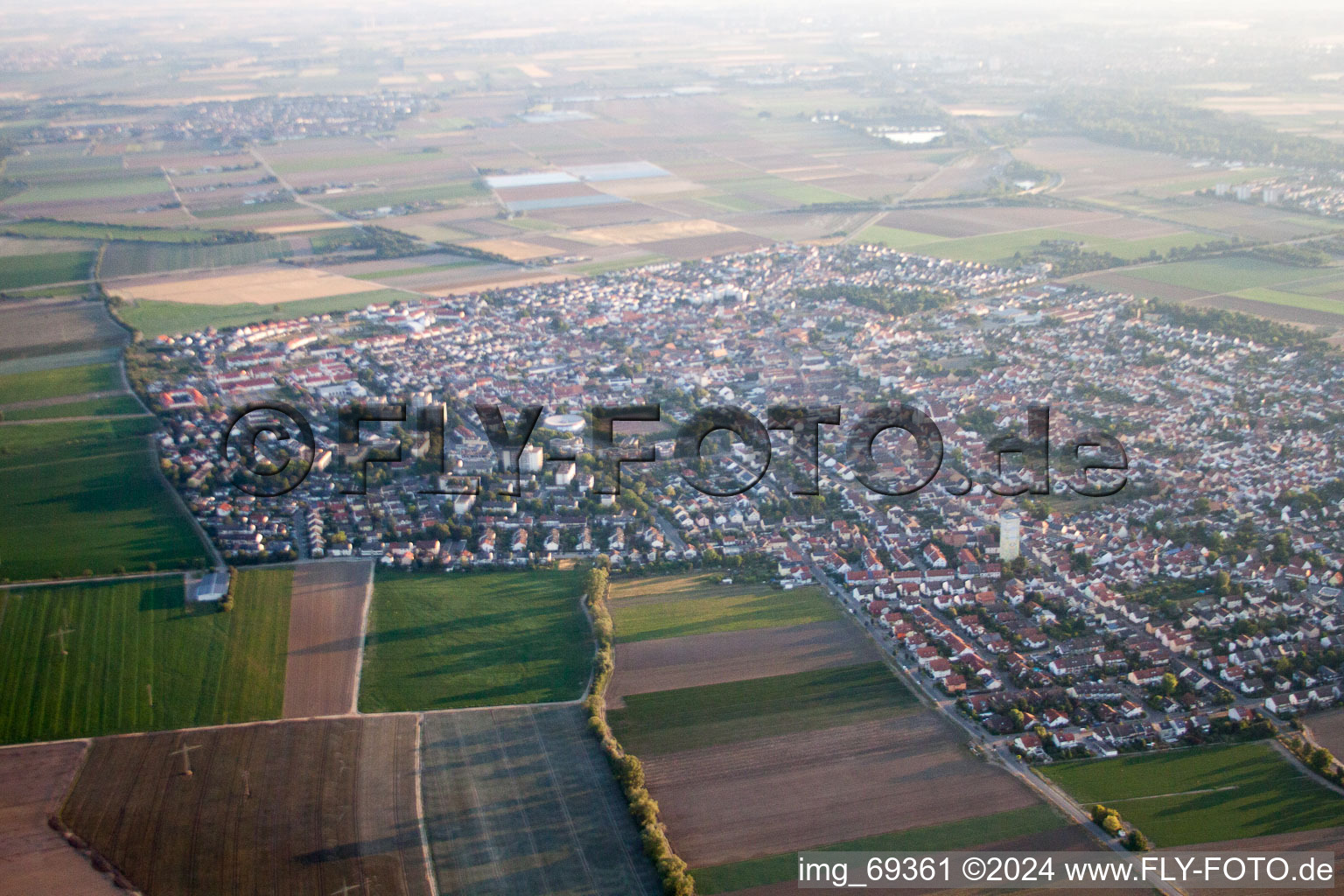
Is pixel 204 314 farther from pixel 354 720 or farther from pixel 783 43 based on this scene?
pixel 783 43

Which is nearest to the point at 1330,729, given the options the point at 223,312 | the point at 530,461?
the point at 530,461

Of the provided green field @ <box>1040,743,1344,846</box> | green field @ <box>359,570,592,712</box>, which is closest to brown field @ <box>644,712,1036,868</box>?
green field @ <box>1040,743,1344,846</box>

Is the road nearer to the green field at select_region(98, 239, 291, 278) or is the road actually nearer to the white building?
the white building

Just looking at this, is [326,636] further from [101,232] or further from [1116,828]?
[101,232]

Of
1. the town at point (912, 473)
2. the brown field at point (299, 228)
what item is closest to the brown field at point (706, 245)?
the town at point (912, 473)

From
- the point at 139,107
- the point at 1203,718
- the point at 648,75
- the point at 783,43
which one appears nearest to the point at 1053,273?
the point at 1203,718
